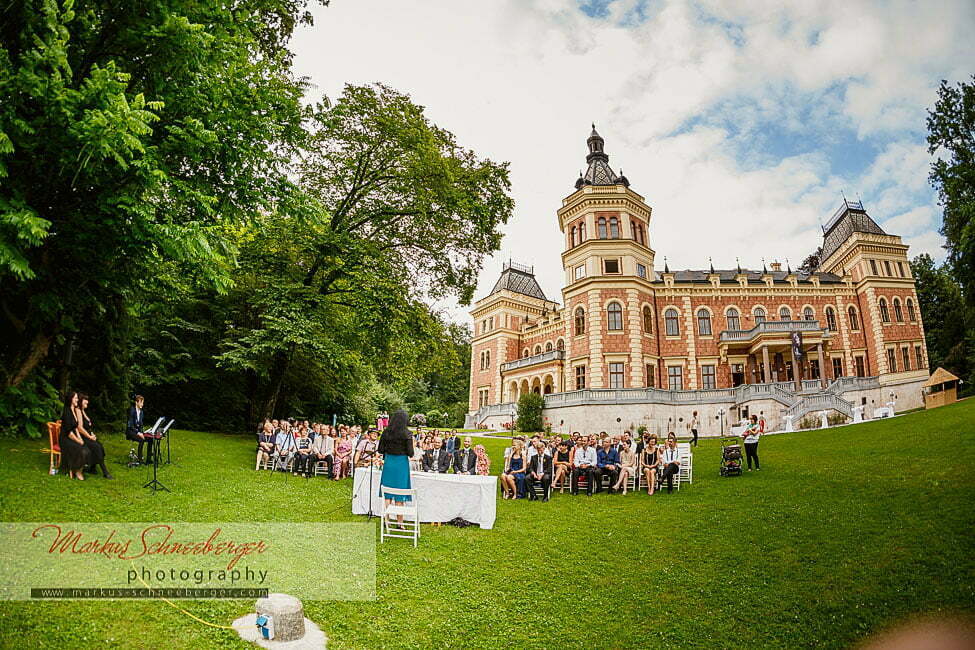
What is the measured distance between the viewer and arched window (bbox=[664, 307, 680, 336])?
34594 millimetres

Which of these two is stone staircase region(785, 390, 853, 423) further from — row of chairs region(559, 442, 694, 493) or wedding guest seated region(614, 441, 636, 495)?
wedding guest seated region(614, 441, 636, 495)

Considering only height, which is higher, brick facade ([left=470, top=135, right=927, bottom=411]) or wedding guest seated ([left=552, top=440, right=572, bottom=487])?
brick facade ([left=470, top=135, right=927, bottom=411])

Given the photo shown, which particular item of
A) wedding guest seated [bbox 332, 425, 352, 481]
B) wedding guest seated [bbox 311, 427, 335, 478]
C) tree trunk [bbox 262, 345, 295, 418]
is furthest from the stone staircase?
tree trunk [bbox 262, 345, 295, 418]

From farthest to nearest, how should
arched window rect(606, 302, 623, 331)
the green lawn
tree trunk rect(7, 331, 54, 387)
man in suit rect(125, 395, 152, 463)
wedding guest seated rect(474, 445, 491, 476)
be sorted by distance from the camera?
arched window rect(606, 302, 623, 331), wedding guest seated rect(474, 445, 491, 476), man in suit rect(125, 395, 152, 463), tree trunk rect(7, 331, 54, 387), the green lawn

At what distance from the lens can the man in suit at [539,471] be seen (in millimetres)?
11539

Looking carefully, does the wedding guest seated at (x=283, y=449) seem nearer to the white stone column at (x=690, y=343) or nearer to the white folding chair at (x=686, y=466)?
the white folding chair at (x=686, y=466)

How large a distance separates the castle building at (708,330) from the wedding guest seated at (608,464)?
1650 cm

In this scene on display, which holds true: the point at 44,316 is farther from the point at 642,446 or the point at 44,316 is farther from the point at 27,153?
the point at 642,446

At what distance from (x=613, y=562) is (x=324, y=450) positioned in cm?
906

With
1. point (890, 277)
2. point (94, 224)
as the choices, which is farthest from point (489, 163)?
point (890, 277)

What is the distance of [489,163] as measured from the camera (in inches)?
736

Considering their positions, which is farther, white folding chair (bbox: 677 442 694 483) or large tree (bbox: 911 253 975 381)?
large tree (bbox: 911 253 975 381)

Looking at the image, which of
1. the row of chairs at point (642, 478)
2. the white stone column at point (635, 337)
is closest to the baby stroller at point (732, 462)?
the row of chairs at point (642, 478)

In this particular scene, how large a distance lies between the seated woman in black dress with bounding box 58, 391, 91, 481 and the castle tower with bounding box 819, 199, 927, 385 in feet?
137
